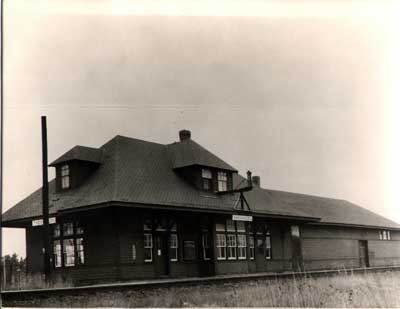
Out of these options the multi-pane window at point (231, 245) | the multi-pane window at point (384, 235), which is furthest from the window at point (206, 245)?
the multi-pane window at point (384, 235)

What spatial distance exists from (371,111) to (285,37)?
135 inches

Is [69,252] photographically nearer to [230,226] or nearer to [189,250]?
[189,250]

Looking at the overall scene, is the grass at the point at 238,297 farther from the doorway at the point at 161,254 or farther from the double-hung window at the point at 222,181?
the double-hung window at the point at 222,181

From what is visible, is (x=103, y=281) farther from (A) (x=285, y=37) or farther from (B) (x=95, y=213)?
(A) (x=285, y=37)

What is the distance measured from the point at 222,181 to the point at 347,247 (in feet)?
41.3

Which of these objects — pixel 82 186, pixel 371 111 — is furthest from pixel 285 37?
pixel 82 186

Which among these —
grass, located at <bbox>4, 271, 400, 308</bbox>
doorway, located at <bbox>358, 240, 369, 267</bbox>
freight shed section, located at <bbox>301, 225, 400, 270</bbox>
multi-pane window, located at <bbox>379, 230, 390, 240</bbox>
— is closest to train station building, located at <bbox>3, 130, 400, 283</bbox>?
freight shed section, located at <bbox>301, 225, 400, 270</bbox>

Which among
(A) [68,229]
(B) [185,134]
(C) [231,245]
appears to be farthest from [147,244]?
(B) [185,134]

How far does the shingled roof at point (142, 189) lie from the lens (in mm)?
22938

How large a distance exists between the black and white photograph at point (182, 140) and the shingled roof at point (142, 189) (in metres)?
0.10

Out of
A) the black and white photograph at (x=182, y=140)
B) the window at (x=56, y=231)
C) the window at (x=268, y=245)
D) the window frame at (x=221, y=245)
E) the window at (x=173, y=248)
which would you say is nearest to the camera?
the black and white photograph at (x=182, y=140)

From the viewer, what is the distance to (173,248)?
25.3 meters

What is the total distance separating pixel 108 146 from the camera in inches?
1053

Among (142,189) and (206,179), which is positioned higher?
(206,179)
